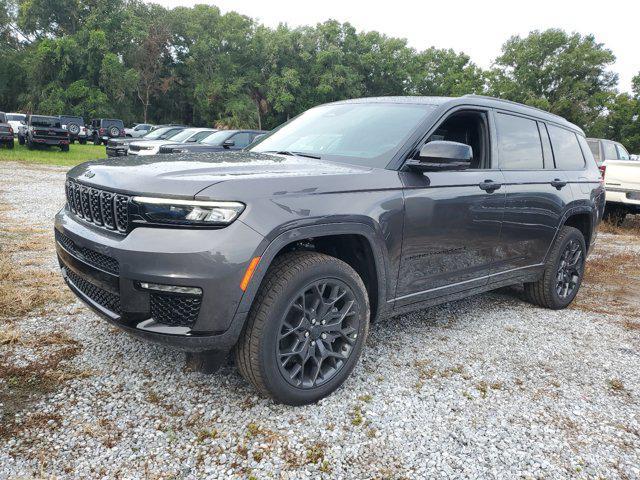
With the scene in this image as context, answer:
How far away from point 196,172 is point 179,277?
1.87ft

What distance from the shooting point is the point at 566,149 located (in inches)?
184

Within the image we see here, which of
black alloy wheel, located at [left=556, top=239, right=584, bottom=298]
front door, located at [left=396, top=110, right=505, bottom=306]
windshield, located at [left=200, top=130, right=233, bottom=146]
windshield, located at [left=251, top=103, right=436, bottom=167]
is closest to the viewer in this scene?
front door, located at [left=396, top=110, right=505, bottom=306]

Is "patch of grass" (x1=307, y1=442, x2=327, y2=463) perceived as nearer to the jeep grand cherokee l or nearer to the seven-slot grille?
the jeep grand cherokee l

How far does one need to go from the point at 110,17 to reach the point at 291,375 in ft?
167

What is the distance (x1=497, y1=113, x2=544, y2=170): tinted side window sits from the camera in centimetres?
389

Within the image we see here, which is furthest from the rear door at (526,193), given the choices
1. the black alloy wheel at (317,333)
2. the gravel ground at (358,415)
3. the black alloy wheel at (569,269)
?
the black alloy wheel at (317,333)

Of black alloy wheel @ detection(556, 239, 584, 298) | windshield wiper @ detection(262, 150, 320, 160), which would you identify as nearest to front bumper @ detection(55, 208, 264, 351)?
windshield wiper @ detection(262, 150, 320, 160)

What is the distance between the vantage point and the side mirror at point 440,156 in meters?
2.92

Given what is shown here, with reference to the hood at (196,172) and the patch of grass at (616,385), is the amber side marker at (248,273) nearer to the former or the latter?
the hood at (196,172)

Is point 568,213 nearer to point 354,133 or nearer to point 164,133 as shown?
point 354,133

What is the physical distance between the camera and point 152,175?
242 centimetres

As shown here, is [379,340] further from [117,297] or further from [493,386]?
[117,297]

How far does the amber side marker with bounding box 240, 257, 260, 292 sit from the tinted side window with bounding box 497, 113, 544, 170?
239cm

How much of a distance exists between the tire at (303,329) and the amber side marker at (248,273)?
0.54ft
